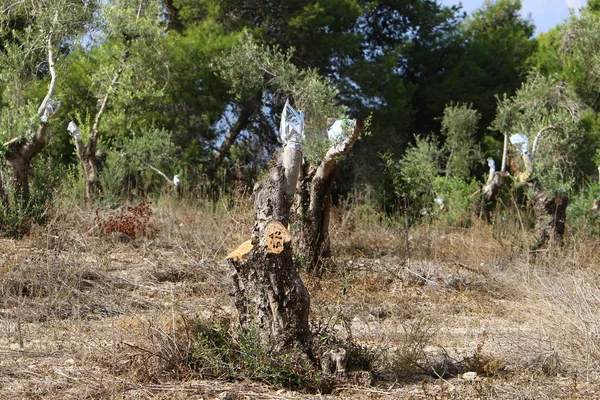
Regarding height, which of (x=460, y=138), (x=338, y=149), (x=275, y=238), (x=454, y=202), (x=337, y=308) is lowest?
(x=337, y=308)

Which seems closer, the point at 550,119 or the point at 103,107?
the point at 103,107

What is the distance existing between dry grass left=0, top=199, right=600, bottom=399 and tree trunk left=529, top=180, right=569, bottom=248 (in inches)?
14.4

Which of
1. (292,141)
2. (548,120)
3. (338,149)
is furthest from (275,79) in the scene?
(292,141)

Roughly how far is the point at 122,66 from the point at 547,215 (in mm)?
7893

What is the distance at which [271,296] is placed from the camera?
14.4ft

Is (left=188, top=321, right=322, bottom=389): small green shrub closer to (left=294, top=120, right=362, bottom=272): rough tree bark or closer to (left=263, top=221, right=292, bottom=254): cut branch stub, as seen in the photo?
(left=263, top=221, right=292, bottom=254): cut branch stub

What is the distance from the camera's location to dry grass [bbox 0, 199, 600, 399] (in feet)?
14.4

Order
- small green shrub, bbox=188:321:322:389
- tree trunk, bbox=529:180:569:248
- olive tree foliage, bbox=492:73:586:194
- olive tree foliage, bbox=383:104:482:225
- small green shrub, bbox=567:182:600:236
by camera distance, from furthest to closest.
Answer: olive tree foliage, bbox=492:73:586:194 < olive tree foliage, bbox=383:104:482:225 < small green shrub, bbox=567:182:600:236 < tree trunk, bbox=529:180:569:248 < small green shrub, bbox=188:321:322:389

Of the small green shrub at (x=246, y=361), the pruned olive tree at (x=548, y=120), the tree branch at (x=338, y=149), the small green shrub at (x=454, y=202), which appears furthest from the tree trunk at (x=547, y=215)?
the small green shrub at (x=246, y=361)

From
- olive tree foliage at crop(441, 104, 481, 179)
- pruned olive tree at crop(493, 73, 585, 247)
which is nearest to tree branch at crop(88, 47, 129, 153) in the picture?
pruned olive tree at crop(493, 73, 585, 247)

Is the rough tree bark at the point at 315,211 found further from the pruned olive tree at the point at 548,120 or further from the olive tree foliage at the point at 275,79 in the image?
the pruned olive tree at the point at 548,120

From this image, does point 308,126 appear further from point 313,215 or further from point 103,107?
Answer: point 313,215

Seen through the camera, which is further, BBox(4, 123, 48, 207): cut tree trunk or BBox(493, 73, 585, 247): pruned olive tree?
BBox(493, 73, 585, 247): pruned olive tree

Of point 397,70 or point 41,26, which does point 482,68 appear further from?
point 41,26
